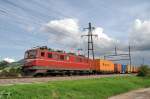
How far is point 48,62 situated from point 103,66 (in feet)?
94.6

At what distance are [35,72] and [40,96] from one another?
651 inches

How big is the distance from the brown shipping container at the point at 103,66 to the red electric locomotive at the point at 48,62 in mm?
14357

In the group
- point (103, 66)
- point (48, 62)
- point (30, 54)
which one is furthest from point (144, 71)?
point (30, 54)

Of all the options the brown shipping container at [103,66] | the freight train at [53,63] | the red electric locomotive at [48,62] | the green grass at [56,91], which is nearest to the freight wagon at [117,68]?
the brown shipping container at [103,66]

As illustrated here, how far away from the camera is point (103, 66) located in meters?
64.5

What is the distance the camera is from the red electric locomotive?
117 ft

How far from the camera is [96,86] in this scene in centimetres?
3095

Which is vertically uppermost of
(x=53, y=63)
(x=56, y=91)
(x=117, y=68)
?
(x=53, y=63)

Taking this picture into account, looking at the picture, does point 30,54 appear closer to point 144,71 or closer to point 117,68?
point 144,71

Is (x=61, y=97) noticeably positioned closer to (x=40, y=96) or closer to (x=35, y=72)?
(x=40, y=96)

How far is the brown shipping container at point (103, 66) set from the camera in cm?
6084

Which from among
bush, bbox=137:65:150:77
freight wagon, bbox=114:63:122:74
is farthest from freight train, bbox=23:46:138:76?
freight wagon, bbox=114:63:122:74

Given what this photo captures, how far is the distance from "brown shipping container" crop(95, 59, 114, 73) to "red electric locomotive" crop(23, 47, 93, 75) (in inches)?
565

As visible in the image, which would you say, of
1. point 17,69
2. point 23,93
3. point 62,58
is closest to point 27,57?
point 17,69
